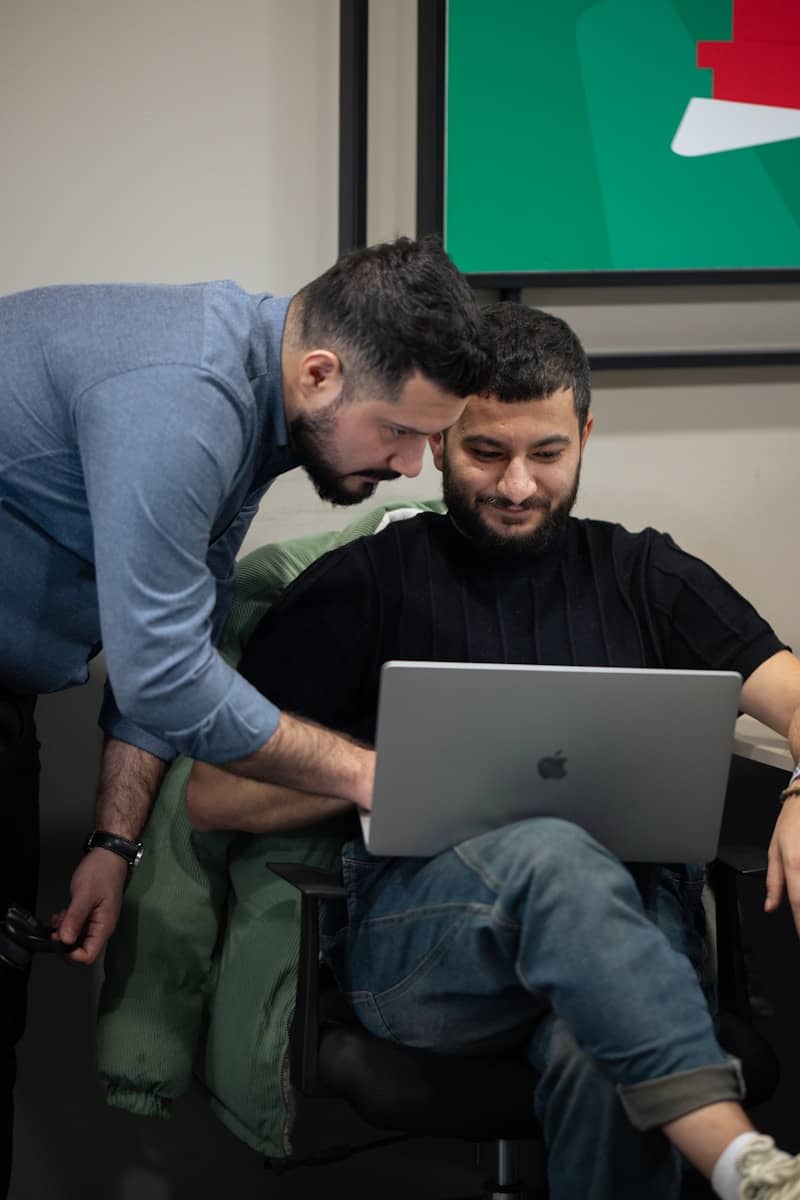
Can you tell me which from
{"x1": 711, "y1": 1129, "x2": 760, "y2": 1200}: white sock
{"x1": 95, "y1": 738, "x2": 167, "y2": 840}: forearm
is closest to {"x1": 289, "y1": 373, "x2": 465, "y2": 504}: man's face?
{"x1": 95, "y1": 738, "x2": 167, "y2": 840}: forearm

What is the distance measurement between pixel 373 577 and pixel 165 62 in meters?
0.91

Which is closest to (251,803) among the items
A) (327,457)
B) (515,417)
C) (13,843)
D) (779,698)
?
(13,843)

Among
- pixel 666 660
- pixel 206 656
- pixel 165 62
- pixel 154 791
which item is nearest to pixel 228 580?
pixel 154 791

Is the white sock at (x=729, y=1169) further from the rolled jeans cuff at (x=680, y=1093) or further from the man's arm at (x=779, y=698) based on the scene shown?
the man's arm at (x=779, y=698)

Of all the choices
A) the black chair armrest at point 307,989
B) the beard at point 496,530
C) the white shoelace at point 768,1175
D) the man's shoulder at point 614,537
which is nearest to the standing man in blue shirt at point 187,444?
the black chair armrest at point 307,989

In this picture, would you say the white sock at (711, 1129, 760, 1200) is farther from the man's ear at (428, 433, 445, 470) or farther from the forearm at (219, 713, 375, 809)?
the man's ear at (428, 433, 445, 470)

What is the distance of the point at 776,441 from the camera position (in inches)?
90.0

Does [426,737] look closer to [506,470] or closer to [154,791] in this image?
[506,470]

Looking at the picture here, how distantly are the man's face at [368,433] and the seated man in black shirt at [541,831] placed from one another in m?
0.22

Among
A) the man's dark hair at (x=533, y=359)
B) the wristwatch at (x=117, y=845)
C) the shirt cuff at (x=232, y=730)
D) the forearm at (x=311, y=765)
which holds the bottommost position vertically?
the wristwatch at (x=117, y=845)

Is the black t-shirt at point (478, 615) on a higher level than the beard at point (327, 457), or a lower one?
lower

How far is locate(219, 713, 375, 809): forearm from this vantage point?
1408mm

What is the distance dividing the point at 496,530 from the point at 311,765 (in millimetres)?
473

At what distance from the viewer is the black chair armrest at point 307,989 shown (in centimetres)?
147
